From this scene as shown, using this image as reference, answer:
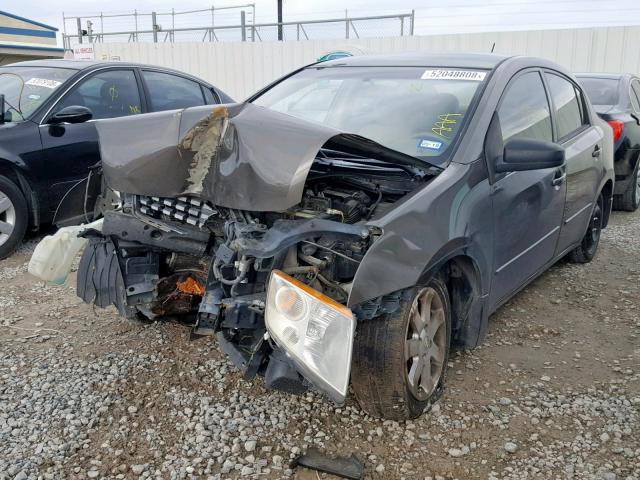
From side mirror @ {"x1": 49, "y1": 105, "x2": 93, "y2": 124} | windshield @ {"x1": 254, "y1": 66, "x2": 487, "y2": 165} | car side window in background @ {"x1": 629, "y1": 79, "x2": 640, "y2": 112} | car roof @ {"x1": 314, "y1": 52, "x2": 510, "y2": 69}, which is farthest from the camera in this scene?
car side window in background @ {"x1": 629, "y1": 79, "x2": 640, "y2": 112}

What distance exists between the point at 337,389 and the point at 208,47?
52.4 ft

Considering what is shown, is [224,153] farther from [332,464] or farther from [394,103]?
[332,464]

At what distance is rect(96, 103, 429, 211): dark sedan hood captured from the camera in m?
2.42

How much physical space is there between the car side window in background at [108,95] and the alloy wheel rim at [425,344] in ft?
13.3

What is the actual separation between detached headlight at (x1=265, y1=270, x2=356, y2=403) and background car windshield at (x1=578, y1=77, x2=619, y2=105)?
20.0 feet

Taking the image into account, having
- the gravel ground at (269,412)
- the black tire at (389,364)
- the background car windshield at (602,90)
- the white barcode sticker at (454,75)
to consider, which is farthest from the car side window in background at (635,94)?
the black tire at (389,364)

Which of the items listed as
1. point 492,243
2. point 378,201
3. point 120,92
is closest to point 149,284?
point 378,201

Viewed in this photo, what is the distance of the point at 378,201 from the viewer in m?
2.74

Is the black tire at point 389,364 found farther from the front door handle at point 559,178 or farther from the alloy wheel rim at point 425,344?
the front door handle at point 559,178

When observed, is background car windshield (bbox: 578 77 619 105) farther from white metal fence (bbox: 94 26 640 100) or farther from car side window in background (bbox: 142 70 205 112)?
white metal fence (bbox: 94 26 640 100)

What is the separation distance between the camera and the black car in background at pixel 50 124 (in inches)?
198

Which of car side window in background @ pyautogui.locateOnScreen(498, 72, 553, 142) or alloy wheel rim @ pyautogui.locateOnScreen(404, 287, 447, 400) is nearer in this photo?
alloy wheel rim @ pyautogui.locateOnScreen(404, 287, 447, 400)

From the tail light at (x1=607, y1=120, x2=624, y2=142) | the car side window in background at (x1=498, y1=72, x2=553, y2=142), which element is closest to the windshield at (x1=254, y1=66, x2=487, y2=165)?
the car side window in background at (x1=498, y1=72, x2=553, y2=142)

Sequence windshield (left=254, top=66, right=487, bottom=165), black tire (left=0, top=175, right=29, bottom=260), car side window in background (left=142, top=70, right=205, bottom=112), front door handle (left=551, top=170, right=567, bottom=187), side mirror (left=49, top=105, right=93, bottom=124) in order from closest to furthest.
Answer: windshield (left=254, top=66, right=487, bottom=165)
front door handle (left=551, top=170, right=567, bottom=187)
black tire (left=0, top=175, right=29, bottom=260)
side mirror (left=49, top=105, right=93, bottom=124)
car side window in background (left=142, top=70, right=205, bottom=112)
